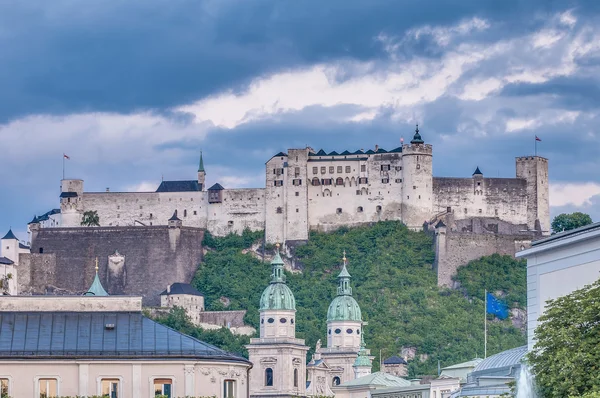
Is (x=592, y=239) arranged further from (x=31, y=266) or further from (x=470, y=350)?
(x=31, y=266)

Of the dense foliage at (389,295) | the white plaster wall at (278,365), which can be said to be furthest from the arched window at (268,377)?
the dense foliage at (389,295)

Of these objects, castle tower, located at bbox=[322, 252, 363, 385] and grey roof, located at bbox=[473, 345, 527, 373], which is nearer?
grey roof, located at bbox=[473, 345, 527, 373]

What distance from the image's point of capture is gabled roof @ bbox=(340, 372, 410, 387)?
14500 centimetres

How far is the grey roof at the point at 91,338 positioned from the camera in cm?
7550

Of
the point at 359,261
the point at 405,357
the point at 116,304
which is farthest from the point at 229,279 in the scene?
the point at 116,304

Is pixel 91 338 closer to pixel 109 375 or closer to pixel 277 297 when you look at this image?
pixel 109 375

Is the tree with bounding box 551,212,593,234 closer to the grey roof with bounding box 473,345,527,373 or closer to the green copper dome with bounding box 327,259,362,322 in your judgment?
the green copper dome with bounding box 327,259,362,322

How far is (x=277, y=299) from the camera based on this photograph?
174 m

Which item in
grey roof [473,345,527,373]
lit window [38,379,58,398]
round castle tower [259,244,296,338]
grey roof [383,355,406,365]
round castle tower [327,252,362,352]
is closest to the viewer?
lit window [38,379,58,398]

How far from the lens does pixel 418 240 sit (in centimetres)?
19788

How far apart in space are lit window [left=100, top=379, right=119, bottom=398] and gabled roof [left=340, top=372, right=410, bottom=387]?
224 feet

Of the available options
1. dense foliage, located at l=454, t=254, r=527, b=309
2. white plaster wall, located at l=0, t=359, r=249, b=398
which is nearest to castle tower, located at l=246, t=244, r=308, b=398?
dense foliage, located at l=454, t=254, r=527, b=309

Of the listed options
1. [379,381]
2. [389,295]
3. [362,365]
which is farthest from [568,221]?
[379,381]

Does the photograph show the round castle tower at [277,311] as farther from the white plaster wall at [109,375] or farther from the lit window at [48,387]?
the lit window at [48,387]
